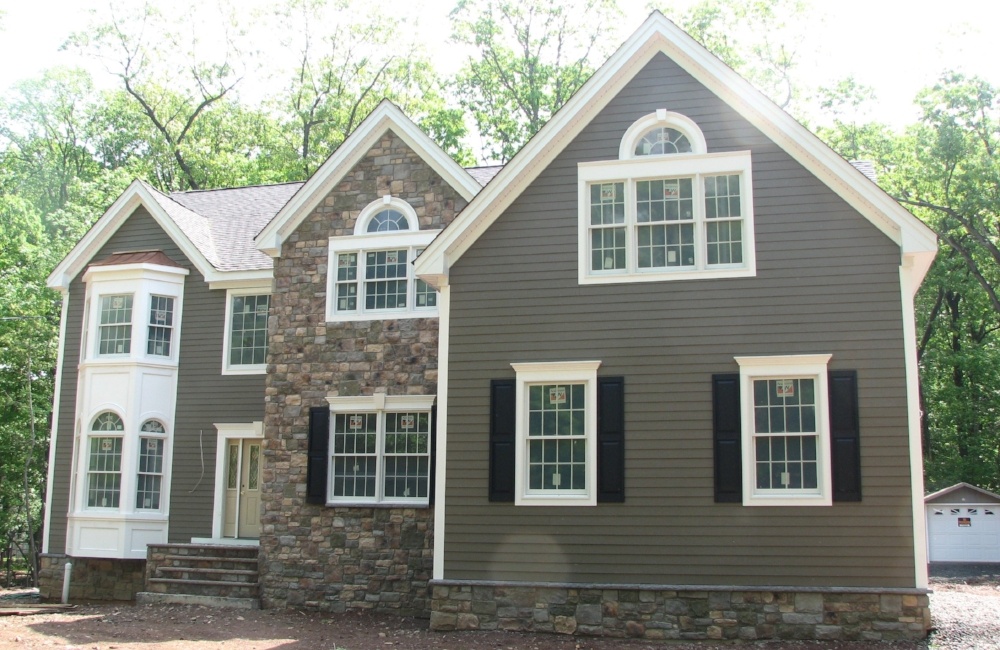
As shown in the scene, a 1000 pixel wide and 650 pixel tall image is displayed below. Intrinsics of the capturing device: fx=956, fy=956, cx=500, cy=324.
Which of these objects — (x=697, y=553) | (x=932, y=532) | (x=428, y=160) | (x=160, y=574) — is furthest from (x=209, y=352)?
(x=932, y=532)

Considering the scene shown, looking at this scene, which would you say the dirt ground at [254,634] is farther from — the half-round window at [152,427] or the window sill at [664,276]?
the window sill at [664,276]

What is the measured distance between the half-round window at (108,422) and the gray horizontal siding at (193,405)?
0.94 meters

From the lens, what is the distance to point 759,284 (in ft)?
39.6

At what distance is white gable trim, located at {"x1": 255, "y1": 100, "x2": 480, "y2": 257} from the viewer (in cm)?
1505

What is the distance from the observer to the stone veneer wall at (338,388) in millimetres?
14102

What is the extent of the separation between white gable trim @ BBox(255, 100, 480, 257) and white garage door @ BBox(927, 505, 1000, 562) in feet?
46.8

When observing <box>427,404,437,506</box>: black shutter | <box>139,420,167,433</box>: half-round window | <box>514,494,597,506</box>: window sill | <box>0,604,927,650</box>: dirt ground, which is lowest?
<box>0,604,927,650</box>: dirt ground

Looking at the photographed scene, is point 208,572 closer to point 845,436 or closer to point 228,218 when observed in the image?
point 228,218

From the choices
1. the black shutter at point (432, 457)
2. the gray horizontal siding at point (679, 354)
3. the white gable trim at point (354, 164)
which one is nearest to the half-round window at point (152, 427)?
the white gable trim at point (354, 164)

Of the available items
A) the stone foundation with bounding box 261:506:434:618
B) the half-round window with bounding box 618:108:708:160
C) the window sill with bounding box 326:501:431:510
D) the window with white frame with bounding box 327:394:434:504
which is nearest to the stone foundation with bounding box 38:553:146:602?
the stone foundation with bounding box 261:506:434:618

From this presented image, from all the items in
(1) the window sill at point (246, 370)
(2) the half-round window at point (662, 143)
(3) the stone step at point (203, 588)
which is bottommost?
(3) the stone step at point (203, 588)

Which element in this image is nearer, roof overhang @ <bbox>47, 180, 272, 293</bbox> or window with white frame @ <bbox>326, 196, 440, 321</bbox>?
window with white frame @ <bbox>326, 196, 440, 321</bbox>

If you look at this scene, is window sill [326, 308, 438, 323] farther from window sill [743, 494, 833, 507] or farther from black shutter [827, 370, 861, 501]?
→ black shutter [827, 370, 861, 501]

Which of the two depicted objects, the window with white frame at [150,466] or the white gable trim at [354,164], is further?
the window with white frame at [150,466]
